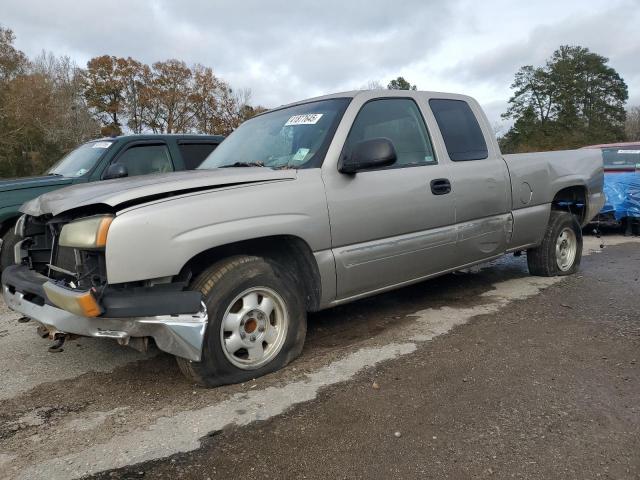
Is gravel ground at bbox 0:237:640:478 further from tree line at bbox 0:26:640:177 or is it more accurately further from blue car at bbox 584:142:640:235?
tree line at bbox 0:26:640:177

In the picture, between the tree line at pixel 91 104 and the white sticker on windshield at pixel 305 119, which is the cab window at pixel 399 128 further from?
the tree line at pixel 91 104

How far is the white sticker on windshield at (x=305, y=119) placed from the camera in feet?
12.6

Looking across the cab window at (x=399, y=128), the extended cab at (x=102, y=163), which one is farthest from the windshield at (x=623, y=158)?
the extended cab at (x=102, y=163)

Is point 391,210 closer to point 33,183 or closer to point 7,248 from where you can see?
point 33,183

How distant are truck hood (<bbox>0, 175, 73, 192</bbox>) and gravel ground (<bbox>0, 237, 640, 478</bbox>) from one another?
203 cm

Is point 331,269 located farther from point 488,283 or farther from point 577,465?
point 488,283

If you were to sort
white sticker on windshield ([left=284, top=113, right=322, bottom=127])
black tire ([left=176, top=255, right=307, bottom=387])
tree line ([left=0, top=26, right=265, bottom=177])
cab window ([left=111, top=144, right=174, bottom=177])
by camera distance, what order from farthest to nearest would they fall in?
1. tree line ([left=0, top=26, right=265, bottom=177])
2. cab window ([left=111, top=144, right=174, bottom=177])
3. white sticker on windshield ([left=284, top=113, right=322, bottom=127])
4. black tire ([left=176, top=255, right=307, bottom=387])

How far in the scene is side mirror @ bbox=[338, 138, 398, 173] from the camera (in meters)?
3.38

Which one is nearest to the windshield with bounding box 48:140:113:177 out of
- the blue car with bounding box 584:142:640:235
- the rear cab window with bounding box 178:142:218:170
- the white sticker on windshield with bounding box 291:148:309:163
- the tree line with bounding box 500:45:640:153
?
the rear cab window with bounding box 178:142:218:170

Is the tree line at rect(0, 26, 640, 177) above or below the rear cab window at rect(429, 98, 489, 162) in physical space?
above

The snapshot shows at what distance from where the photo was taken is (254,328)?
10.4ft

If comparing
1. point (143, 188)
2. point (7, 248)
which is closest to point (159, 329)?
point (143, 188)

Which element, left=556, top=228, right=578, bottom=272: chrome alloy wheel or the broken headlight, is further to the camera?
left=556, top=228, right=578, bottom=272: chrome alloy wheel

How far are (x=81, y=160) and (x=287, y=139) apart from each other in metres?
3.88
